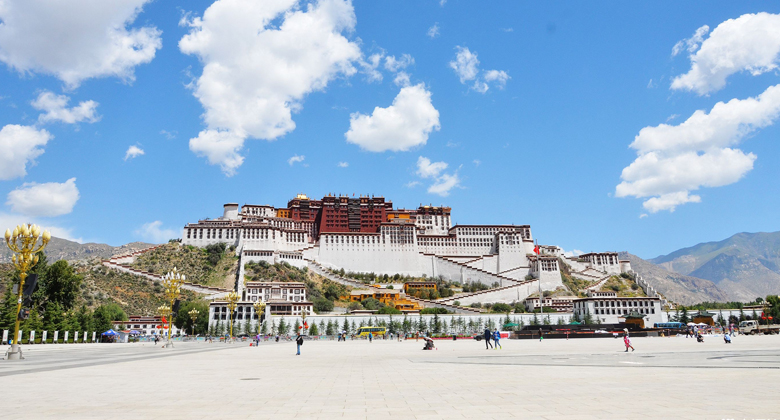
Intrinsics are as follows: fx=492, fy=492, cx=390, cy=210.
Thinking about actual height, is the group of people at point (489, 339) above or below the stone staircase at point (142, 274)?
below

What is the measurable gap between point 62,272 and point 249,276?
4192cm

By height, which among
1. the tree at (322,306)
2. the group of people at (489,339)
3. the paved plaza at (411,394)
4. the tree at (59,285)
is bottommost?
the group of people at (489,339)

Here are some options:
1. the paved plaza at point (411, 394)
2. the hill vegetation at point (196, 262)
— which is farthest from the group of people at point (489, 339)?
the hill vegetation at point (196, 262)

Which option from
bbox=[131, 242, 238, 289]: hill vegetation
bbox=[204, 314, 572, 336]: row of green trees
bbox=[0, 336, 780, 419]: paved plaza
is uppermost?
bbox=[131, 242, 238, 289]: hill vegetation

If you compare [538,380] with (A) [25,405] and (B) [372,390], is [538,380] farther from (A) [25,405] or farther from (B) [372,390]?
(A) [25,405]

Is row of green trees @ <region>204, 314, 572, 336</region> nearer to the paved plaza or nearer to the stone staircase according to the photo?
the stone staircase

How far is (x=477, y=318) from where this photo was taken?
265ft

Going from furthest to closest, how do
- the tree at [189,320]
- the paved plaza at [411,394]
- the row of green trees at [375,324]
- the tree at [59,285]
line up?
the tree at [189,320] → the row of green trees at [375,324] → the tree at [59,285] → the paved plaza at [411,394]

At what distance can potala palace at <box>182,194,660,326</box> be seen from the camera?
111 meters

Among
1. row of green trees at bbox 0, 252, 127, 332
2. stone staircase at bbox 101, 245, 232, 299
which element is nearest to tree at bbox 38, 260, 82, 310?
row of green trees at bbox 0, 252, 127, 332

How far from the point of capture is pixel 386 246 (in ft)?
389

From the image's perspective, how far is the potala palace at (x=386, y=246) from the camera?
11125 centimetres

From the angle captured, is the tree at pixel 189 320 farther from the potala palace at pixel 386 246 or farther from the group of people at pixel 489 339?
the group of people at pixel 489 339

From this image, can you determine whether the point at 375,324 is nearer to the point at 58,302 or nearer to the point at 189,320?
the point at 189,320
